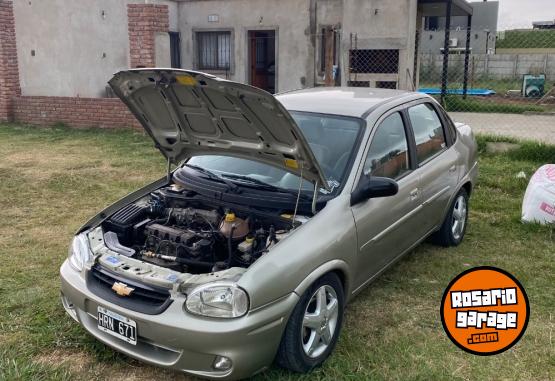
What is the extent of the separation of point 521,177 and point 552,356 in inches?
178

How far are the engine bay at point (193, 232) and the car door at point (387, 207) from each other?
21.9 inches

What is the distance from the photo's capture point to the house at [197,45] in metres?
12.0

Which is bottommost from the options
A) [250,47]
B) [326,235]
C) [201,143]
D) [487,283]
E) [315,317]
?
[315,317]

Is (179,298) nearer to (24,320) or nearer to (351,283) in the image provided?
(351,283)

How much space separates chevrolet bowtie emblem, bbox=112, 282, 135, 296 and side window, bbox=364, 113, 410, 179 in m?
1.75

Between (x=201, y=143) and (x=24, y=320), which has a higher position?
(x=201, y=143)

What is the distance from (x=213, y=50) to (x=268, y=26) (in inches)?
92.1

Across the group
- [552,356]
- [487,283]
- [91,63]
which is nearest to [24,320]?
[487,283]

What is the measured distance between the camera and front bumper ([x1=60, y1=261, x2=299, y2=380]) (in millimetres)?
2785

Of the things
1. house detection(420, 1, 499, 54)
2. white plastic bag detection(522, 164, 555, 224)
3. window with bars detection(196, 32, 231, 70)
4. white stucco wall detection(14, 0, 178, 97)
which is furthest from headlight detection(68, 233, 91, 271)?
house detection(420, 1, 499, 54)

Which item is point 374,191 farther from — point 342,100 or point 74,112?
point 74,112

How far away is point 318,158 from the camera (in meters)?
3.86

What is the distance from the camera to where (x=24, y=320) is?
3846 mm

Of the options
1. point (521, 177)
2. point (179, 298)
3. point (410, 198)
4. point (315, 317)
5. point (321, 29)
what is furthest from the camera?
point (321, 29)
